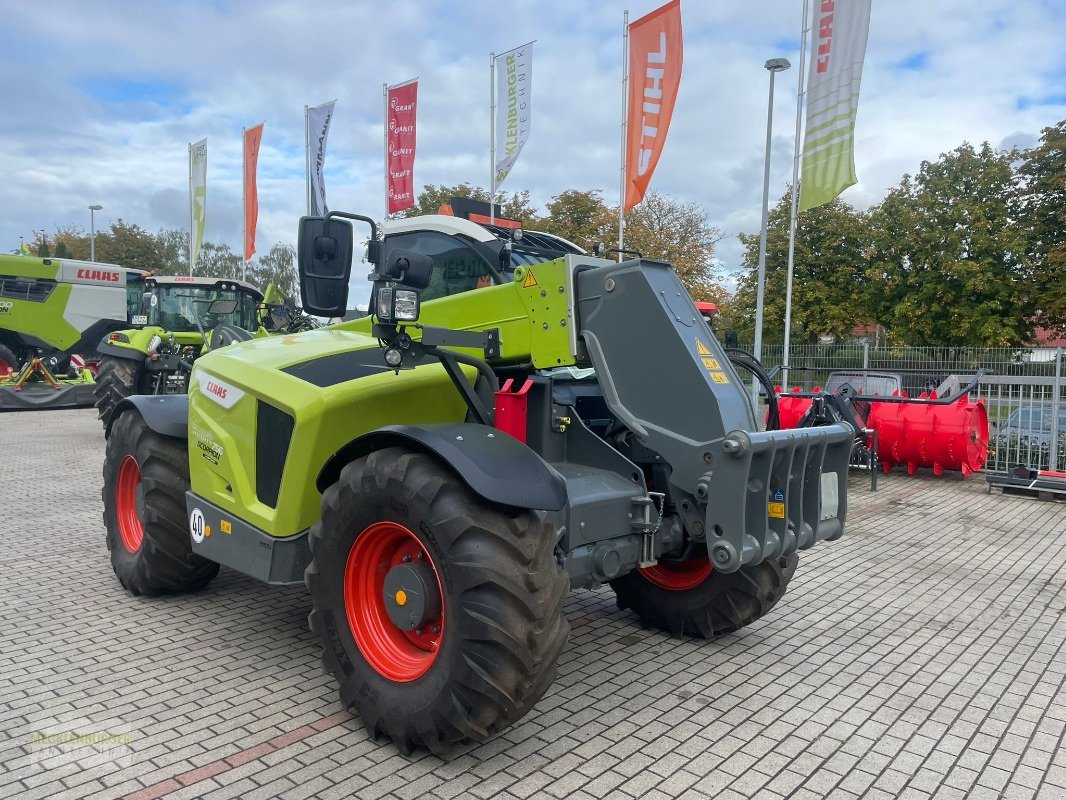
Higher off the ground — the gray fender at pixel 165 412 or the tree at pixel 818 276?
the tree at pixel 818 276

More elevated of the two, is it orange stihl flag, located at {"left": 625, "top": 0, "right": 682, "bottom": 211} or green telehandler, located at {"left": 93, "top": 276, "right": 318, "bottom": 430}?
orange stihl flag, located at {"left": 625, "top": 0, "right": 682, "bottom": 211}

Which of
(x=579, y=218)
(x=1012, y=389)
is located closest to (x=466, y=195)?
(x=579, y=218)

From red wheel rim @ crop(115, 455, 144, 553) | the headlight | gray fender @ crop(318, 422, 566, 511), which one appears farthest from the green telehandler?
gray fender @ crop(318, 422, 566, 511)

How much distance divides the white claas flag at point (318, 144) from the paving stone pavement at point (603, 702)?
16191 mm

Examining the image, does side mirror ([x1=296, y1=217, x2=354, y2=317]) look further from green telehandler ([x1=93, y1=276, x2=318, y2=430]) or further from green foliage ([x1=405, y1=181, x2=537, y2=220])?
green foliage ([x1=405, y1=181, x2=537, y2=220])

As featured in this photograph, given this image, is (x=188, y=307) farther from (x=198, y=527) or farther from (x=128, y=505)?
(x=198, y=527)

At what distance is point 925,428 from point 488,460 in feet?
31.9

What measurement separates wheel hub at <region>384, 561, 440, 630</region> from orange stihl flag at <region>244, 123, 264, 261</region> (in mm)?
22266

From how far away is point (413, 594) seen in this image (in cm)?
338

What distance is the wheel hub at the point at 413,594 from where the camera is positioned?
3.37 metres

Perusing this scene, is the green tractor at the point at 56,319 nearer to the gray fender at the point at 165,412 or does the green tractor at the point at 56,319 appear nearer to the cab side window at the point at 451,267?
the gray fender at the point at 165,412

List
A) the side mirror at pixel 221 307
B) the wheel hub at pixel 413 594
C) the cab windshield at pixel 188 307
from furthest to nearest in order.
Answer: the cab windshield at pixel 188 307, the side mirror at pixel 221 307, the wheel hub at pixel 413 594

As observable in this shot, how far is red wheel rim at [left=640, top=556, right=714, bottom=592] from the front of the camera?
468 centimetres

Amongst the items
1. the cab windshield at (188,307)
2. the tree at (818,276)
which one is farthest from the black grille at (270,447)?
the tree at (818,276)
